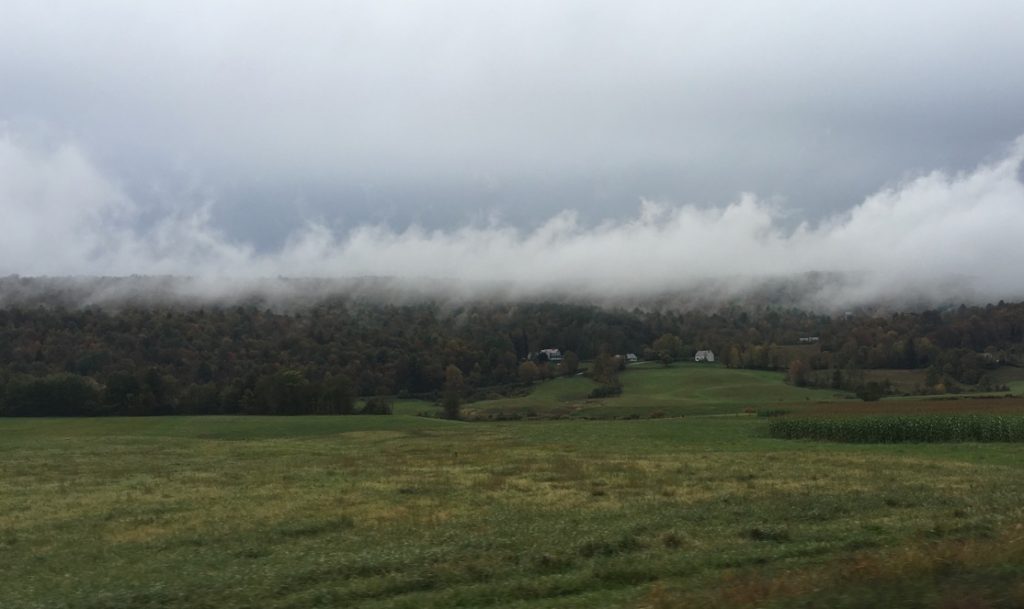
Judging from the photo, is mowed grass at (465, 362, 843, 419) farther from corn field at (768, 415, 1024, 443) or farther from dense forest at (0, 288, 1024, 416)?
corn field at (768, 415, 1024, 443)

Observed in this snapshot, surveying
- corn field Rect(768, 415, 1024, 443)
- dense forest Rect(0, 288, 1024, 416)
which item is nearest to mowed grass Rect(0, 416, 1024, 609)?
corn field Rect(768, 415, 1024, 443)

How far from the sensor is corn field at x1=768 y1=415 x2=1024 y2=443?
52.9m

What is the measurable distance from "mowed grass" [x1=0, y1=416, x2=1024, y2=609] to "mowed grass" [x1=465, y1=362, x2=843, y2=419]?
6837cm

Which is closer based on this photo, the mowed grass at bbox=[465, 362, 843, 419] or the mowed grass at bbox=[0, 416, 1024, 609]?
the mowed grass at bbox=[0, 416, 1024, 609]

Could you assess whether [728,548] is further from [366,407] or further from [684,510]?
[366,407]

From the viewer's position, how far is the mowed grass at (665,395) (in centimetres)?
11469

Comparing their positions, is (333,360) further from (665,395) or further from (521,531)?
(521,531)

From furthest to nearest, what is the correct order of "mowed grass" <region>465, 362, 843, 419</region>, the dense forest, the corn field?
the dense forest < "mowed grass" <region>465, 362, 843, 419</region> < the corn field

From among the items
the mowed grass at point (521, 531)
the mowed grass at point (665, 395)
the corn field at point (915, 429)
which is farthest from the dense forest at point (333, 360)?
the mowed grass at point (521, 531)

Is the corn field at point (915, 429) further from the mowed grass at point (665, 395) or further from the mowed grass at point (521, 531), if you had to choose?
the mowed grass at point (665, 395)

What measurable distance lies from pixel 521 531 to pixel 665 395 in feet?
420

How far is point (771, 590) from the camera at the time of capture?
11508 millimetres

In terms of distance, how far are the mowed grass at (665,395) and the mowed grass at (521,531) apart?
68.4 metres

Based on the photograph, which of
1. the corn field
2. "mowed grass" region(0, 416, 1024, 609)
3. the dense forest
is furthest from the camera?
the dense forest
